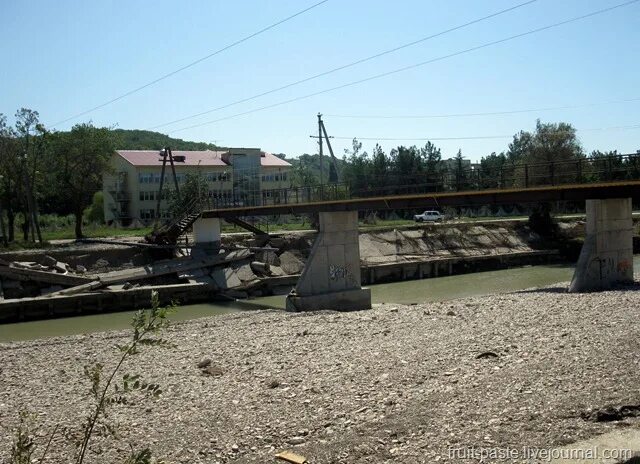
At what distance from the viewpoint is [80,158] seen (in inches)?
2311

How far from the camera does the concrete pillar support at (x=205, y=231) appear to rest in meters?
50.2

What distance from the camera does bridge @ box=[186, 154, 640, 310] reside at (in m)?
27.3

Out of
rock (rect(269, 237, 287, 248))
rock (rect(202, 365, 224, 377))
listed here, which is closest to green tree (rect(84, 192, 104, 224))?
rock (rect(269, 237, 287, 248))

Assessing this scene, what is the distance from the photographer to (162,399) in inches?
542

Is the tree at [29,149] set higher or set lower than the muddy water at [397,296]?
higher

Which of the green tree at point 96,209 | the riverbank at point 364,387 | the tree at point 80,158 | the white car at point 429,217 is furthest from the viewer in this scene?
the green tree at point 96,209

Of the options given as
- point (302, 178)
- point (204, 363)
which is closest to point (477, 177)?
point (204, 363)

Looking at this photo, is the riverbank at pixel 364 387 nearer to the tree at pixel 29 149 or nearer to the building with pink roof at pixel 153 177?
the tree at pixel 29 149

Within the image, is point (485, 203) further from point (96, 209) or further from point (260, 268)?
point (96, 209)

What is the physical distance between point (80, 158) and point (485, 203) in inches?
1609

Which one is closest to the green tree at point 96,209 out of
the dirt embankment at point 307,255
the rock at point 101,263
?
the dirt embankment at point 307,255

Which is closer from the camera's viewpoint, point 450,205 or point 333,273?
point 450,205

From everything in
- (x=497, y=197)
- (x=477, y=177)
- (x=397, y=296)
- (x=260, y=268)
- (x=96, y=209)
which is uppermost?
(x=96, y=209)

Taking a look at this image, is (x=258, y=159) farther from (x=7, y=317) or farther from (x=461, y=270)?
(x=7, y=317)
